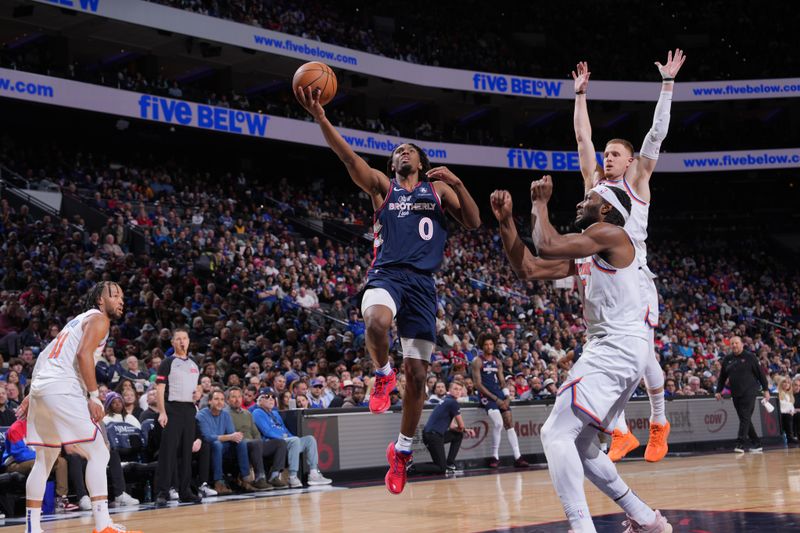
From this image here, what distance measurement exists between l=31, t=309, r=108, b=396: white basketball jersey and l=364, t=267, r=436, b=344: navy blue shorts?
2269mm

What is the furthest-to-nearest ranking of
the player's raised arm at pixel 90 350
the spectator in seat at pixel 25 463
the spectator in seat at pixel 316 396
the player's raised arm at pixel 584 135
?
1. the spectator in seat at pixel 316 396
2. the spectator in seat at pixel 25 463
3. the player's raised arm at pixel 584 135
4. the player's raised arm at pixel 90 350

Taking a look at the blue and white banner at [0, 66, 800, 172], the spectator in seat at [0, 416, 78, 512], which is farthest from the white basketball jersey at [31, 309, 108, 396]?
the blue and white banner at [0, 66, 800, 172]

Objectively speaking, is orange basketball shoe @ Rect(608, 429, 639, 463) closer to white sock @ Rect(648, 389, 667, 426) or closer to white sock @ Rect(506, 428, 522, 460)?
white sock @ Rect(648, 389, 667, 426)

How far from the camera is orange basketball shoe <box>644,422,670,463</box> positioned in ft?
23.8

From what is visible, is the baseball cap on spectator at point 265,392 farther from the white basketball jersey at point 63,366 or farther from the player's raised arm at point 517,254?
the player's raised arm at point 517,254

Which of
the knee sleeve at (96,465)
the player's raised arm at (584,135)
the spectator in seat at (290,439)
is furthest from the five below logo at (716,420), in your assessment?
the knee sleeve at (96,465)

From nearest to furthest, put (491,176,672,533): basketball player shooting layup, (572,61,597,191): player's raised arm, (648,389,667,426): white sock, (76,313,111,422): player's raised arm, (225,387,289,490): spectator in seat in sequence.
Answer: (491,176,672,533): basketball player shooting layup → (76,313,111,422): player's raised arm → (572,61,597,191): player's raised arm → (648,389,667,426): white sock → (225,387,289,490): spectator in seat

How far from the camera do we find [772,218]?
1432 inches

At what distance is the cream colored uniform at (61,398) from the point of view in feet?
22.5

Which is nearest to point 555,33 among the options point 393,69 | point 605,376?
point 393,69

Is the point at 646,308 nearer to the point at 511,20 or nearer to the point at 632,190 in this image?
the point at 632,190

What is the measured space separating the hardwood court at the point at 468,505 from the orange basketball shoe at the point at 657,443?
0.60 m

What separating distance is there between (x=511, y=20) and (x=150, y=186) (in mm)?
20384

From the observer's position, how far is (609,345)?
17.6 ft
